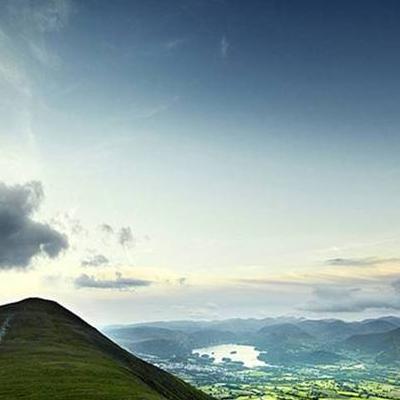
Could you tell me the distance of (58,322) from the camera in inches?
7618

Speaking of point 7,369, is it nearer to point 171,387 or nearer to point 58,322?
point 171,387

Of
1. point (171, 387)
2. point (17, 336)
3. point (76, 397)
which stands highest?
point (17, 336)

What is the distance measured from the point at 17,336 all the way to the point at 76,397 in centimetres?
7717

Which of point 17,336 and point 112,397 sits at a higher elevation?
point 17,336

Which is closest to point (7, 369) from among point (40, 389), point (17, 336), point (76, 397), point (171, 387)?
point (40, 389)

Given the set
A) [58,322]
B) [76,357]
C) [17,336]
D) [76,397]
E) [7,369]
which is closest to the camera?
[76,397]

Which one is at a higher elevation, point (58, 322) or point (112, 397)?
point (58, 322)

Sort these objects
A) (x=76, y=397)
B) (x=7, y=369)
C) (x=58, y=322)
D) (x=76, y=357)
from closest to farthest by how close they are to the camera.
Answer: (x=76, y=397)
(x=7, y=369)
(x=76, y=357)
(x=58, y=322)

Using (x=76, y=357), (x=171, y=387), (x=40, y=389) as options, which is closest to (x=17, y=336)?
(x=76, y=357)

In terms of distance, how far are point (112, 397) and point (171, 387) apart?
73.0 meters

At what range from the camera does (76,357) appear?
4766 inches

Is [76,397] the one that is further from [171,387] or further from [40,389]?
[171,387]

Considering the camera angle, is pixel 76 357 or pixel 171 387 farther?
pixel 171 387

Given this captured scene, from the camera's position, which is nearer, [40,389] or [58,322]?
[40,389]
